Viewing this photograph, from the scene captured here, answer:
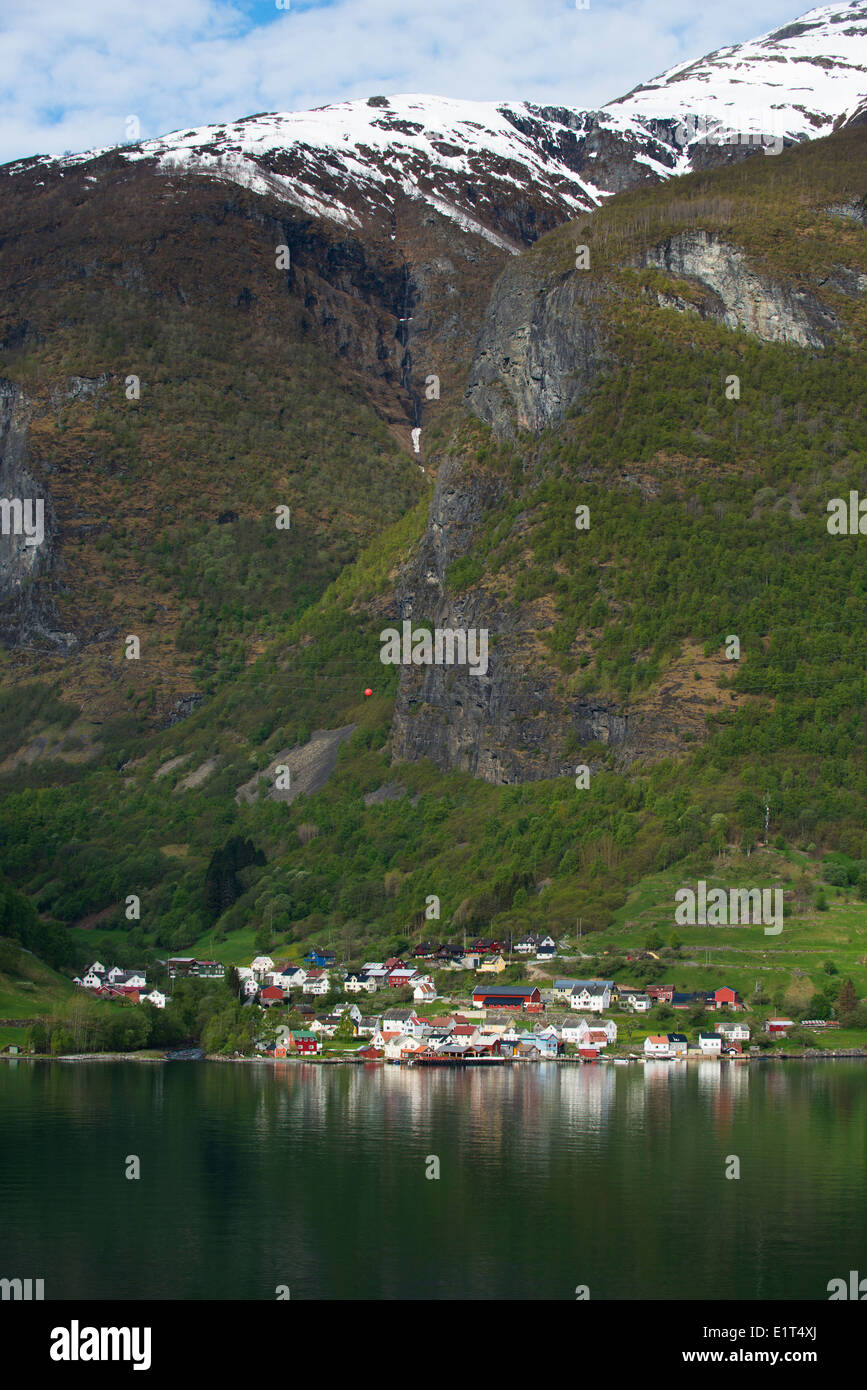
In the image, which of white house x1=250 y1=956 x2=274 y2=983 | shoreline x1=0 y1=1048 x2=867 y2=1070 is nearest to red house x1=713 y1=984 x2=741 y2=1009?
shoreline x1=0 y1=1048 x2=867 y2=1070

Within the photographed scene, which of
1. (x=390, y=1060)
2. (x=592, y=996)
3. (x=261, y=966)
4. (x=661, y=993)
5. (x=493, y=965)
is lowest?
(x=390, y=1060)

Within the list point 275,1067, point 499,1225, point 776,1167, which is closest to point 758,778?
point 275,1067

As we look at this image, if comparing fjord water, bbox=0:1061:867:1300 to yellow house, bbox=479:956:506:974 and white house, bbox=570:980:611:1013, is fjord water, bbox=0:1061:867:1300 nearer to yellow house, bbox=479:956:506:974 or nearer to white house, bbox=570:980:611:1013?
white house, bbox=570:980:611:1013

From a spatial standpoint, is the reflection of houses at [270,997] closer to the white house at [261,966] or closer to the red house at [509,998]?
the white house at [261,966]

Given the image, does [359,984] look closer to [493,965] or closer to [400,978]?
[400,978]

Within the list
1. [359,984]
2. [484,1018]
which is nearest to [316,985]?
[359,984]
